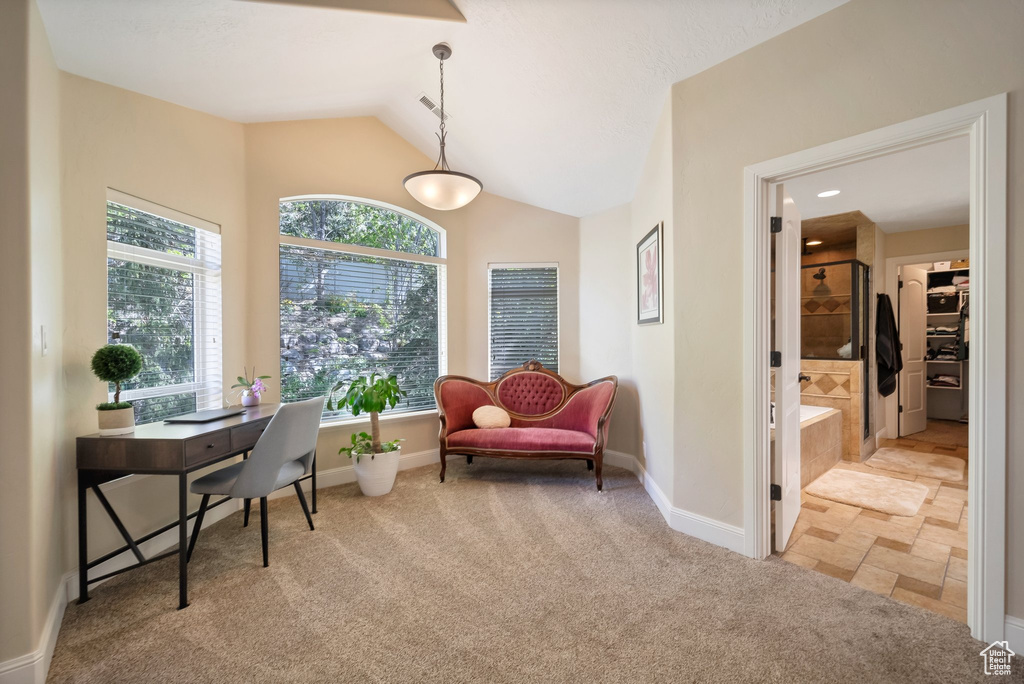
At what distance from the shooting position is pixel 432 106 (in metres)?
3.38

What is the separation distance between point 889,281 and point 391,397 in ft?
18.1

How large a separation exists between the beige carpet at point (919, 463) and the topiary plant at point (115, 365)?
5.78 meters

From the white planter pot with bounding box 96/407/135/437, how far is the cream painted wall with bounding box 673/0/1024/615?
2967 mm

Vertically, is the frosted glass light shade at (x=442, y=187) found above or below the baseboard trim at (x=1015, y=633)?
above

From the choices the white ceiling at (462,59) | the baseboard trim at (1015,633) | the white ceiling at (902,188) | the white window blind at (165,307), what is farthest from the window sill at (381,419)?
the baseboard trim at (1015,633)

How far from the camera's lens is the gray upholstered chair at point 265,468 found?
7.32ft

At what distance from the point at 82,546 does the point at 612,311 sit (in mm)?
3884

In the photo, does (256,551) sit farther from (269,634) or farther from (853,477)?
(853,477)

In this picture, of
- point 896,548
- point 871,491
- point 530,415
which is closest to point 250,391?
point 530,415

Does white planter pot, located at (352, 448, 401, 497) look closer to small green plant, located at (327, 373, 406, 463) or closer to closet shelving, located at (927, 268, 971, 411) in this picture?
small green plant, located at (327, 373, 406, 463)

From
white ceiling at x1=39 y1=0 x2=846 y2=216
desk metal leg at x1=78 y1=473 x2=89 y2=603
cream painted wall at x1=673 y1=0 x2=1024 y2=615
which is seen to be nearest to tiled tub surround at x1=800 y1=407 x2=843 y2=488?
cream painted wall at x1=673 y1=0 x2=1024 y2=615

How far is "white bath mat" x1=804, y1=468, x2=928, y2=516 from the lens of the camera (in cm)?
314

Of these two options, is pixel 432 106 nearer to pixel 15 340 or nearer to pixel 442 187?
pixel 442 187

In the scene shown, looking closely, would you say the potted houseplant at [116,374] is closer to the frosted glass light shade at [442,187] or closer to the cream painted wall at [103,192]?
the cream painted wall at [103,192]
